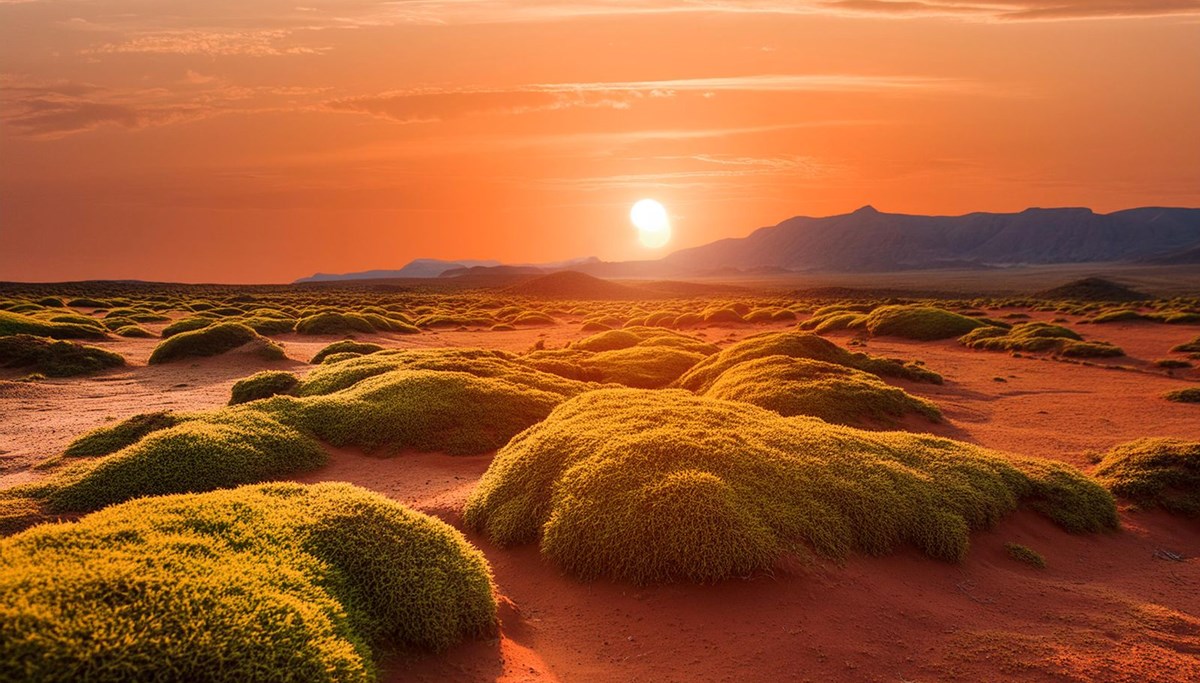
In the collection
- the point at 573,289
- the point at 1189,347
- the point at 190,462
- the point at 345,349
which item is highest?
the point at 573,289

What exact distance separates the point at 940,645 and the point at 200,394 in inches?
850

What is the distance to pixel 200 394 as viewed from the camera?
21453 millimetres

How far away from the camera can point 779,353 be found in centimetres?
2191

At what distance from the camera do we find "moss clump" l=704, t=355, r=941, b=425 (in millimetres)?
16344

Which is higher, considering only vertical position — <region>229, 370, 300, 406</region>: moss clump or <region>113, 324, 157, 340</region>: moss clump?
<region>113, 324, 157, 340</region>: moss clump

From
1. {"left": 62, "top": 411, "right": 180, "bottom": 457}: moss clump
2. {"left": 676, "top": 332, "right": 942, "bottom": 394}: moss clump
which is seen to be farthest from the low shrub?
{"left": 676, "top": 332, "right": 942, "bottom": 394}: moss clump

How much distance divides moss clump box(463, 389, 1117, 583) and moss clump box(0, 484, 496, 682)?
1875 millimetres

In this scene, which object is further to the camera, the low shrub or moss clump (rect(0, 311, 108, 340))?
the low shrub

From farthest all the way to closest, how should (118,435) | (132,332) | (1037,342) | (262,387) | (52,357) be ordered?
(132,332) → (1037,342) → (52,357) → (262,387) → (118,435)

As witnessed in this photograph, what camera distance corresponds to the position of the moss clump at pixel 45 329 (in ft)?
101

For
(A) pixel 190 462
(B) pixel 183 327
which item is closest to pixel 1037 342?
(A) pixel 190 462

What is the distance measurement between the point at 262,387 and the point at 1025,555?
58.7 feet

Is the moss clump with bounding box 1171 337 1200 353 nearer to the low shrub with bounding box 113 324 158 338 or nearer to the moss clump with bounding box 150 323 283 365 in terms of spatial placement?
the moss clump with bounding box 150 323 283 365

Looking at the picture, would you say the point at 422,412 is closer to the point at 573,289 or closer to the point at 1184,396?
the point at 1184,396
